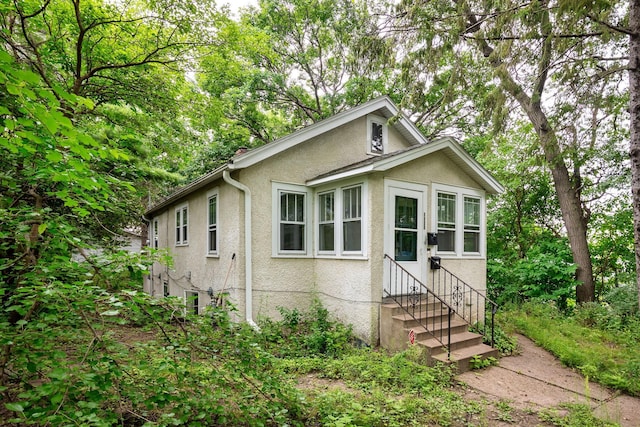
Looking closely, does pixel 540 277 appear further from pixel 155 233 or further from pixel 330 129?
pixel 155 233

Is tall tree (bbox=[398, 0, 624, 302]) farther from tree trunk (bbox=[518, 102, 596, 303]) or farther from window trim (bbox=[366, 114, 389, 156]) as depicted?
window trim (bbox=[366, 114, 389, 156])

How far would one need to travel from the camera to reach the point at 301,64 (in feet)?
58.5

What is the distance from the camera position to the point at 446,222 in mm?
7844

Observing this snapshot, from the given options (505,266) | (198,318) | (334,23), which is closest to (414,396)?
(198,318)

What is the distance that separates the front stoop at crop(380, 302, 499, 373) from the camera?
5.73 metres

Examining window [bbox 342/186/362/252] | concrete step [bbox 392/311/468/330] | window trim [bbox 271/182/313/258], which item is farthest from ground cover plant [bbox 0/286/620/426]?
window trim [bbox 271/182/313/258]

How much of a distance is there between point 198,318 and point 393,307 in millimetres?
4275

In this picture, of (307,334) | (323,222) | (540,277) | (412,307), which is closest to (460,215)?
(412,307)

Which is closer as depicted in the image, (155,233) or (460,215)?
(460,215)

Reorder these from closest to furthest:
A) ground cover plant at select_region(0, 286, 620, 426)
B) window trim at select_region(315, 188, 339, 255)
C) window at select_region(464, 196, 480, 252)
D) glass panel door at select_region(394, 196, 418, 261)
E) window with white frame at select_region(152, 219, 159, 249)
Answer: ground cover plant at select_region(0, 286, 620, 426), glass panel door at select_region(394, 196, 418, 261), window trim at select_region(315, 188, 339, 255), window at select_region(464, 196, 480, 252), window with white frame at select_region(152, 219, 159, 249)

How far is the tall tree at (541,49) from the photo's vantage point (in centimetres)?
511

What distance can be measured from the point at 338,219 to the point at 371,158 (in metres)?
1.79

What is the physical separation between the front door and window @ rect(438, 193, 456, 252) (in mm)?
581

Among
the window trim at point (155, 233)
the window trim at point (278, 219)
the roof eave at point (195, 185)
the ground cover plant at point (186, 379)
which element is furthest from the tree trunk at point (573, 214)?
the window trim at point (155, 233)
